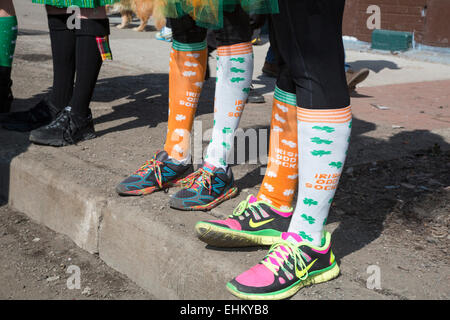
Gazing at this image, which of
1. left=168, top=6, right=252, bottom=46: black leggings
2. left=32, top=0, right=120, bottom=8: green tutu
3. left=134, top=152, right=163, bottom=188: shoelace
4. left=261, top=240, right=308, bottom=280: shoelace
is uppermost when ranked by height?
left=32, top=0, right=120, bottom=8: green tutu

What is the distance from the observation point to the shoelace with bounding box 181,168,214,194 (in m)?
2.25

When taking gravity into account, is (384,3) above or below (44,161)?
above

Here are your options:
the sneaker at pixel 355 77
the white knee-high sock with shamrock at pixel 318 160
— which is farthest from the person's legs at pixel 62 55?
the sneaker at pixel 355 77

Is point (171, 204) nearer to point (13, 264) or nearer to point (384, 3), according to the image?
point (13, 264)

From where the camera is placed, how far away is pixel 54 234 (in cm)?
258

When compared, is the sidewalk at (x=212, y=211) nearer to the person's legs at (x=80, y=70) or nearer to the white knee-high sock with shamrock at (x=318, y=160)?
the person's legs at (x=80, y=70)

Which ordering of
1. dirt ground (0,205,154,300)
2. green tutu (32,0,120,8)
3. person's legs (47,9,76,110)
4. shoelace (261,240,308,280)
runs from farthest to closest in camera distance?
person's legs (47,9,76,110), green tutu (32,0,120,8), dirt ground (0,205,154,300), shoelace (261,240,308,280)

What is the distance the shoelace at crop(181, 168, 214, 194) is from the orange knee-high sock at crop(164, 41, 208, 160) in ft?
0.52

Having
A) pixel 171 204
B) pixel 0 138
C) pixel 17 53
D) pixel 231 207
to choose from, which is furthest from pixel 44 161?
pixel 17 53

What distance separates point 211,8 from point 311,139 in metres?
0.63

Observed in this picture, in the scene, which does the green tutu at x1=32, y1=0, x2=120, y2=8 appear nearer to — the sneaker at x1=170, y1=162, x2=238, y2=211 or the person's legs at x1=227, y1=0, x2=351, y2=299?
the sneaker at x1=170, y1=162, x2=238, y2=211

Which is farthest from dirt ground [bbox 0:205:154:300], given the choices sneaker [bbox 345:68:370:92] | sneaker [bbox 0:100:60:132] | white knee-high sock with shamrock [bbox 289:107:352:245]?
sneaker [bbox 345:68:370:92]

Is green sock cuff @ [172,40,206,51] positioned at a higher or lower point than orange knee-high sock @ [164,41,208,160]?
higher
